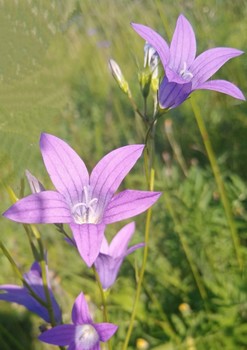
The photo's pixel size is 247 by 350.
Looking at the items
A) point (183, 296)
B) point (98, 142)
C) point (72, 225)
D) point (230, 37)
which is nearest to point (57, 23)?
point (72, 225)

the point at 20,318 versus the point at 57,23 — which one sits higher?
the point at 57,23

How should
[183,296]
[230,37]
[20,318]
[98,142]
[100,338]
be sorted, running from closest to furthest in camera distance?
[100,338], [183,296], [20,318], [98,142], [230,37]

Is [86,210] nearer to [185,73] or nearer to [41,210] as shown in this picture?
[41,210]

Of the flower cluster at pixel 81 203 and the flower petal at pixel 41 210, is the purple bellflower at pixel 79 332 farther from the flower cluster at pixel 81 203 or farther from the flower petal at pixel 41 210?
the flower petal at pixel 41 210

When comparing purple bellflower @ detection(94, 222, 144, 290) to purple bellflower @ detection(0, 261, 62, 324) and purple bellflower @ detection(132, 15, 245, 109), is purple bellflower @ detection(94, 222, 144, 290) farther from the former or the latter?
purple bellflower @ detection(132, 15, 245, 109)

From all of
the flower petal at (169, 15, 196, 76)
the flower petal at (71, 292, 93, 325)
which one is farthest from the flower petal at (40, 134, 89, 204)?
the flower petal at (169, 15, 196, 76)

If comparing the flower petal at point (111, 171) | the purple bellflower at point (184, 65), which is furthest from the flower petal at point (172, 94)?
the flower petal at point (111, 171)

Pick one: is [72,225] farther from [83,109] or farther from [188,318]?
[83,109]
